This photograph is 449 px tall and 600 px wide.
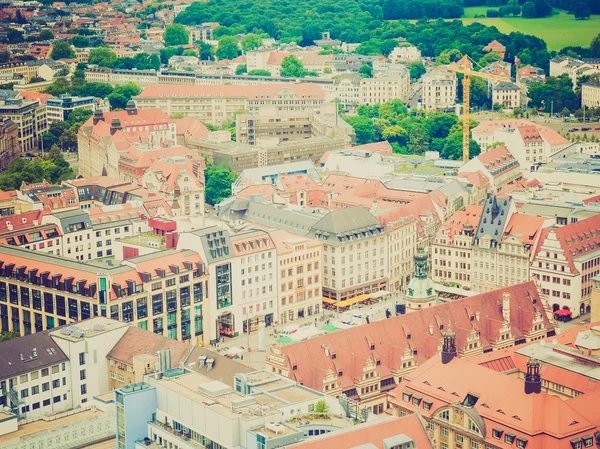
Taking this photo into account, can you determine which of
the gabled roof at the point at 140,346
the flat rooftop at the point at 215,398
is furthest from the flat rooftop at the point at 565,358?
the flat rooftop at the point at 215,398

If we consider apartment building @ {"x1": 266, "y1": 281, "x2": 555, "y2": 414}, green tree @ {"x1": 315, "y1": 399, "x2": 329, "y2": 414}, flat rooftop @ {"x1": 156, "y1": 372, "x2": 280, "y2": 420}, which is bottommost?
apartment building @ {"x1": 266, "y1": 281, "x2": 555, "y2": 414}

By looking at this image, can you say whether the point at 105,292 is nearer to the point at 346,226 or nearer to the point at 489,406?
the point at 346,226

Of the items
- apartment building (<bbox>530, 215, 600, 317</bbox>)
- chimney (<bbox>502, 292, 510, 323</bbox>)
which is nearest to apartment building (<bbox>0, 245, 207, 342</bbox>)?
chimney (<bbox>502, 292, 510, 323</bbox>)

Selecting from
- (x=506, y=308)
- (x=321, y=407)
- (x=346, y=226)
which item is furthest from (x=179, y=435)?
(x=346, y=226)

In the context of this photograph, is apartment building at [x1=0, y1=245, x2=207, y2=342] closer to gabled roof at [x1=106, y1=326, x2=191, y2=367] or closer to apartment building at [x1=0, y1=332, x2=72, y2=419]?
gabled roof at [x1=106, y1=326, x2=191, y2=367]

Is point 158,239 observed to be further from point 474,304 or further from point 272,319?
point 474,304

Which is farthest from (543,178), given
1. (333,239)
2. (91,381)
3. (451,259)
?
(91,381)
